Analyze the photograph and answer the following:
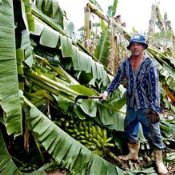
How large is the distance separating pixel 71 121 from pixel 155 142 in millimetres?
822

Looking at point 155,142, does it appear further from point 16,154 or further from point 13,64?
point 13,64

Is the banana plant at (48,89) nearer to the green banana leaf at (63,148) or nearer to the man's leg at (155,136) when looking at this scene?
the green banana leaf at (63,148)

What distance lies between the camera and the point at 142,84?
349cm

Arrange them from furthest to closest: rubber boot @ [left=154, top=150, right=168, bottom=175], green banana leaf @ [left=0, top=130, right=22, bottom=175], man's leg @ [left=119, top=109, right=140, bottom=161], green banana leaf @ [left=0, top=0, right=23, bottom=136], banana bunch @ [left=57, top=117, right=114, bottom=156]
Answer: man's leg @ [left=119, top=109, right=140, bottom=161] < rubber boot @ [left=154, top=150, right=168, bottom=175] < banana bunch @ [left=57, top=117, right=114, bottom=156] < green banana leaf @ [left=0, top=130, right=22, bottom=175] < green banana leaf @ [left=0, top=0, right=23, bottom=136]

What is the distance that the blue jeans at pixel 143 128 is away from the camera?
362 centimetres

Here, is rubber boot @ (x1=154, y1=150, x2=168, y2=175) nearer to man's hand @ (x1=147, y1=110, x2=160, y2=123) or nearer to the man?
the man

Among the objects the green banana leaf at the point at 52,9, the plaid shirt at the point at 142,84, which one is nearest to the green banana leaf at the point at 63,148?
the plaid shirt at the point at 142,84

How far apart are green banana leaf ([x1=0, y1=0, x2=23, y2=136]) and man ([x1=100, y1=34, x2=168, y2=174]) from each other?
1.11 metres

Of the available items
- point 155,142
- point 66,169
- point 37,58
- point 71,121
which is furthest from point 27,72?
point 155,142

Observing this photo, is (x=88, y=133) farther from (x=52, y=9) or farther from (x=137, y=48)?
(x=52, y=9)

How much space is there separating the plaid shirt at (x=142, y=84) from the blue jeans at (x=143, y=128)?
0.08 metres

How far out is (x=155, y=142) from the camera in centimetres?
367

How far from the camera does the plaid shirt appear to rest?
11.2ft

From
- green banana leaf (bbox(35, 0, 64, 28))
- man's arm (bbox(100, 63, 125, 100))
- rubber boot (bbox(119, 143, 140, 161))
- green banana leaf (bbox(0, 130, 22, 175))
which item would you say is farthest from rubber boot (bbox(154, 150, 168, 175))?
green banana leaf (bbox(35, 0, 64, 28))
